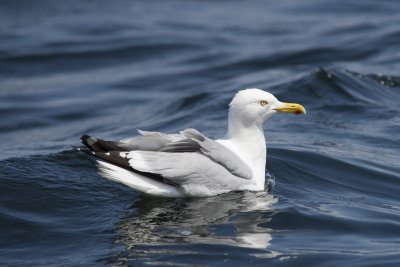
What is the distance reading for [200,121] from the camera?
11.7 m

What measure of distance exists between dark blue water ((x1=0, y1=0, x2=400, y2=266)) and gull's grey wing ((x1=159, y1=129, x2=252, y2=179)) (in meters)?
0.36

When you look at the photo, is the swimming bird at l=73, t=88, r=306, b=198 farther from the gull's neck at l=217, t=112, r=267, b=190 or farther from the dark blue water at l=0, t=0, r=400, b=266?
the dark blue water at l=0, t=0, r=400, b=266

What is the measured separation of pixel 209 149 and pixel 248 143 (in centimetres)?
77

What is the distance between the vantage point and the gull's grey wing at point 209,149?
6918 mm

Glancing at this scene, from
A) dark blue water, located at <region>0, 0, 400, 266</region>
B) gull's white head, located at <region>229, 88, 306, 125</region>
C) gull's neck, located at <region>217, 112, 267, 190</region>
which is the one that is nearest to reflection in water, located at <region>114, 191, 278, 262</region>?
dark blue water, located at <region>0, 0, 400, 266</region>

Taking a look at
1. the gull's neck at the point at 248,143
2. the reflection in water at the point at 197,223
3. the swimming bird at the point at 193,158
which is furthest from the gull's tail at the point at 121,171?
the gull's neck at the point at 248,143

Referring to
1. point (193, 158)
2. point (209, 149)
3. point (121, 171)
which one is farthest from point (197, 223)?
point (121, 171)

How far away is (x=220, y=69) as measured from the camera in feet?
56.3

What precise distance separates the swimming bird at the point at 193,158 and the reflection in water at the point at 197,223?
16 centimetres

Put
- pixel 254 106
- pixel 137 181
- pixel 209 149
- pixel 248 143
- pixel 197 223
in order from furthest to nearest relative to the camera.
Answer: pixel 248 143, pixel 254 106, pixel 209 149, pixel 137 181, pixel 197 223

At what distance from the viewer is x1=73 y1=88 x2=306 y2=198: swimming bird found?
6.66m

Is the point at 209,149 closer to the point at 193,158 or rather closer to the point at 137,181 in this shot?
the point at 193,158

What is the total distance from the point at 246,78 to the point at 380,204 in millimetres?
8280

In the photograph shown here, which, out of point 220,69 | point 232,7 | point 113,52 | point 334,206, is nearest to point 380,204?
point 334,206
